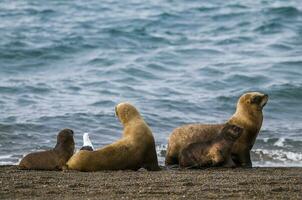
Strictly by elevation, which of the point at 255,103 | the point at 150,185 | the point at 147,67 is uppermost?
the point at 255,103

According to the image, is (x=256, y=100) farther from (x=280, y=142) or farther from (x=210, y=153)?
(x=280, y=142)

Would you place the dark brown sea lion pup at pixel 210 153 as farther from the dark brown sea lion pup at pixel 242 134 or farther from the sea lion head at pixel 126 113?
the sea lion head at pixel 126 113

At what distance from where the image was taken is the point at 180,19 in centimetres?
2522

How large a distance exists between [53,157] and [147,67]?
9.41 metres

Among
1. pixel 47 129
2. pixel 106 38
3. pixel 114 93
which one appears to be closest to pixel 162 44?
pixel 106 38

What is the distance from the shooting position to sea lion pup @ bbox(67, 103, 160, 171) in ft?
29.6

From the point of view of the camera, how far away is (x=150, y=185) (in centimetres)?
767

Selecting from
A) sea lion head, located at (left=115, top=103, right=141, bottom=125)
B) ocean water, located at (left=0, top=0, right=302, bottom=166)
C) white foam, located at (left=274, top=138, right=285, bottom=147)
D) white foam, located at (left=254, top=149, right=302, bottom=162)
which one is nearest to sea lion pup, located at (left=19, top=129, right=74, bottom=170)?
sea lion head, located at (left=115, top=103, right=141, bottom=125)

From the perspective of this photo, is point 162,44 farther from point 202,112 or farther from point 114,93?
point 202,112

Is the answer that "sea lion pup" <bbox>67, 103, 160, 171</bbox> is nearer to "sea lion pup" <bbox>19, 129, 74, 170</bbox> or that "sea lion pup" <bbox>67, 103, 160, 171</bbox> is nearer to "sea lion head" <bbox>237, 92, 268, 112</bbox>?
"sea lion pup" <bbox>19, 129, 74, 170</bbox>

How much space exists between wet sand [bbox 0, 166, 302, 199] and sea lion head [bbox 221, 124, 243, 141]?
32.1 inches

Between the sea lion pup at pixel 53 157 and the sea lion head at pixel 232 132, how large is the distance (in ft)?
5.72

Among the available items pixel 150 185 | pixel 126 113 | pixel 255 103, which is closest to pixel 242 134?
pixel 255 103

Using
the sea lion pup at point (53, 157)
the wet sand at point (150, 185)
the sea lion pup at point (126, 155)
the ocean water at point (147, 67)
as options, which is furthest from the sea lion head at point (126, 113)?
the ocean water at point (147, 67)
